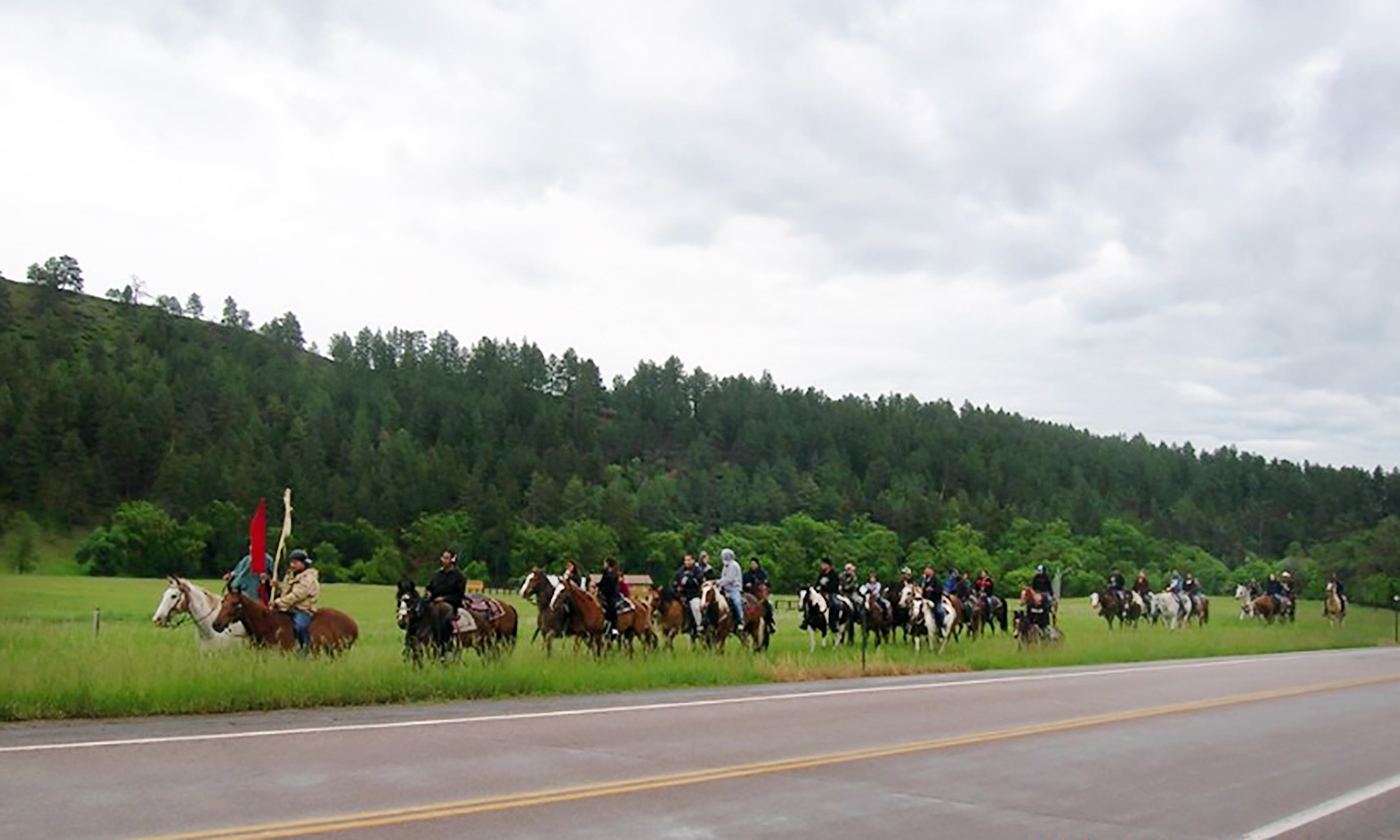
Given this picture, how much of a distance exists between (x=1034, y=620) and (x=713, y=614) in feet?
42.4

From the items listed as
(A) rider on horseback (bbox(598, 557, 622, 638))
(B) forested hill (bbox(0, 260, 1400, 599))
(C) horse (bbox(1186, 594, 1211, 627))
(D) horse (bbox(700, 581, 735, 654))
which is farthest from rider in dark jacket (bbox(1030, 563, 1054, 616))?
(B) forested hill (bbox(0, 260, 1400, 599))

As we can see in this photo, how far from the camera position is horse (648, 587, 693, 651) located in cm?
2736

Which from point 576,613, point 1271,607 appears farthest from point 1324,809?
point 1271,607

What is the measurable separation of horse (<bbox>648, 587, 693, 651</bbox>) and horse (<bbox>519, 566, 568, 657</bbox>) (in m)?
3.48

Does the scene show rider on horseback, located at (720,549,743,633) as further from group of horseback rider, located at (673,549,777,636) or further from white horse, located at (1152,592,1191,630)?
white horse, located at (1152,592,1191,630)

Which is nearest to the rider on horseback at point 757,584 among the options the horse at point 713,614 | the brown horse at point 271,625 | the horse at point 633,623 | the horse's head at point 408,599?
the horse at point 713,614

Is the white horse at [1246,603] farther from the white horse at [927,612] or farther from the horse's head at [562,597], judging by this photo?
the horse's head at [562,597]

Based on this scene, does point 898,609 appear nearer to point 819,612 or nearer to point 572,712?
point 819,612

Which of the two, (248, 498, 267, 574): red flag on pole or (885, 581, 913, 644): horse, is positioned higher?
(248, 498, 267, 574): red flag on pole

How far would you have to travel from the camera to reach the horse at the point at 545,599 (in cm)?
2355

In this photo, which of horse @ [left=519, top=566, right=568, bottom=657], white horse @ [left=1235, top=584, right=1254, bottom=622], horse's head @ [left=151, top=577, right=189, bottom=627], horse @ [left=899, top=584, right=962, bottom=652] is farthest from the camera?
white horse @ [left=1235, top=584, right=1254, bottom=622]

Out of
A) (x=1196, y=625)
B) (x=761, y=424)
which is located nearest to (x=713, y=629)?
(x=1196, y=625)

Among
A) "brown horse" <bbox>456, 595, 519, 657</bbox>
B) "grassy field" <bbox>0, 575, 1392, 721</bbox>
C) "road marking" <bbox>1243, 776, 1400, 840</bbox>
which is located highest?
"brown horse" <bbox>456, 595, 519, 657</bbox>

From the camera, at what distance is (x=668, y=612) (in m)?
27.6
